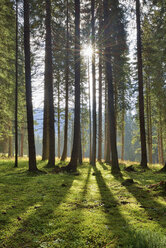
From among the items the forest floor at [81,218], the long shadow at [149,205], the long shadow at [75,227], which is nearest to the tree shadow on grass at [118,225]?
the forest floor at [81,218]

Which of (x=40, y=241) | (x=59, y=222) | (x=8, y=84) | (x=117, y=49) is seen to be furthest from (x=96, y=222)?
(x=117, y=49)

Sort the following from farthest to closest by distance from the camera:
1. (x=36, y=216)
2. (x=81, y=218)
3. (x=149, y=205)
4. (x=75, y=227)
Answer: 1. (x=149, y=205)
2. (x=36, y=216)
3. (x=81, y=218)
4. (x=75, y=227)

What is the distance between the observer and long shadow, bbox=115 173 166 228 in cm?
366

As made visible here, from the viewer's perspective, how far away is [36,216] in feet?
12.0

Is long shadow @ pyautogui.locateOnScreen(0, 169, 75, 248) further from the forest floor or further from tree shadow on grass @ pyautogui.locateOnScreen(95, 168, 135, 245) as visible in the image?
tree shadow on grass @ pyautogui.locateOnScreen(95, 168, 135, 245)

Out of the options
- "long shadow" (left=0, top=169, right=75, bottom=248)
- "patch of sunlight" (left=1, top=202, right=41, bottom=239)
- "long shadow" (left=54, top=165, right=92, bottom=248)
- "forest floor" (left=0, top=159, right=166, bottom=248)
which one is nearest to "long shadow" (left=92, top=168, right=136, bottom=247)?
"forest floor" (left=0, top=159, right=166, bottom=248)

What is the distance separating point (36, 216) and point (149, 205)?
3.15 metres

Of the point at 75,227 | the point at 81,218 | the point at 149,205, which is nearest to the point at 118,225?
the point at 81,218

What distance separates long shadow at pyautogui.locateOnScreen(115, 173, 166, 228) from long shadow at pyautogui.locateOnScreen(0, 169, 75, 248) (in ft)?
7.89

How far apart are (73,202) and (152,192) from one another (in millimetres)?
3123

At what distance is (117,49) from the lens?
1568cm

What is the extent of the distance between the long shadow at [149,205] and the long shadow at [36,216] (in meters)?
2.41

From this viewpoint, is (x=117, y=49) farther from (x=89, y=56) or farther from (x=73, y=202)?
(x=73, y=202)

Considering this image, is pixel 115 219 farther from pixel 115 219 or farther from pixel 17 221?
pixel 17 221
